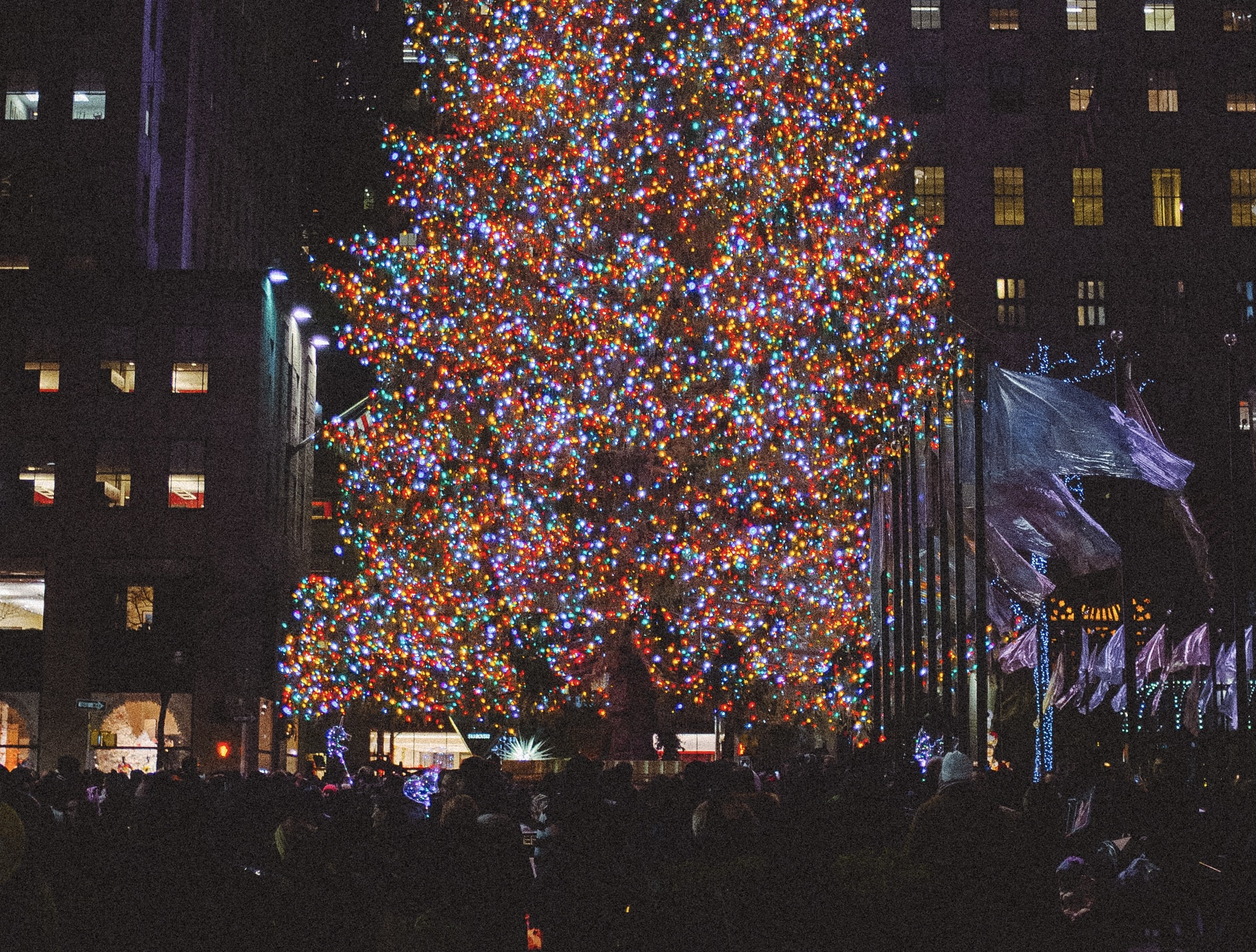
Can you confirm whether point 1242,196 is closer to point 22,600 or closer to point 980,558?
point 22,600

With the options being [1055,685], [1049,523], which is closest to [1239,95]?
[1055,685]

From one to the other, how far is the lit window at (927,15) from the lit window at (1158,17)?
23.7ft

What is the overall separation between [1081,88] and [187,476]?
111 ft

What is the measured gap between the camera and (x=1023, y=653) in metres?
32.8

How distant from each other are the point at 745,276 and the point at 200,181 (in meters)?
31.0

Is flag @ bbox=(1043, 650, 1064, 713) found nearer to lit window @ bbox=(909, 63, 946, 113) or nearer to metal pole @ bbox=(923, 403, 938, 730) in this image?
metal pole @ bbox=(923, 403, 938, 730)

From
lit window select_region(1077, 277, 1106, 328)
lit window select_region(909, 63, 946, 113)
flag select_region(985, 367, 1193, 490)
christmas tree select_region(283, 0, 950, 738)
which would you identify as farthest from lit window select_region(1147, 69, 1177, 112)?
flag select_region(985, 367, 1193, 490)

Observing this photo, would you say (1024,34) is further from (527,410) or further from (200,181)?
(527,410)

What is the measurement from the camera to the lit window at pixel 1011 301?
59.3 m

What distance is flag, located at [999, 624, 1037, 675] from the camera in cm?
→ 3266

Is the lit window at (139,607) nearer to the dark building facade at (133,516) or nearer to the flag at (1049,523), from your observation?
the dark building facade at (133,516)

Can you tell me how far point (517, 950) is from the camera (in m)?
9.10

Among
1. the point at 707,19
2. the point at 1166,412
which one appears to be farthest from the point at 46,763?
the point at 1166,412

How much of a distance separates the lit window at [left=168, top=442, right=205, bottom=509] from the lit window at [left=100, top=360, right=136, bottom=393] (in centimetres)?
226
